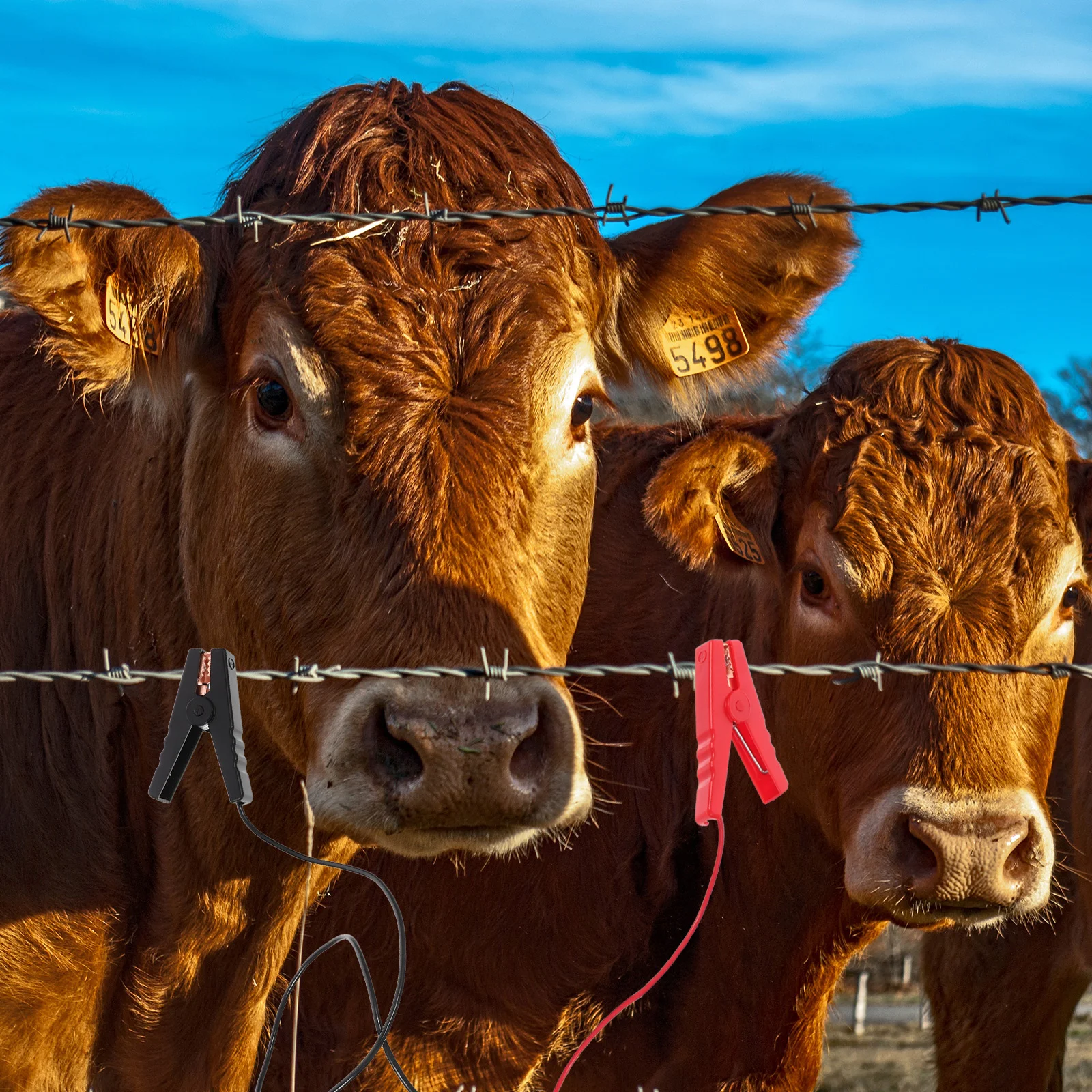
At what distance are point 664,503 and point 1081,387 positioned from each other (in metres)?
20.9

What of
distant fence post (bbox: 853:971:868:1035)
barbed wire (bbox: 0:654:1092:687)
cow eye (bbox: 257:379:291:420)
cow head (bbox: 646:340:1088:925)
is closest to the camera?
barbed wire (bbox: 0:654:1092:687)

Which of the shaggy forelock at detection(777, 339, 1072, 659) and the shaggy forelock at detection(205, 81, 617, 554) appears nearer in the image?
the shaggy forelock at detection(205, 81, 617, 554)

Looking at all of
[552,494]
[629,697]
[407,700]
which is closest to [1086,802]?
[629,697]

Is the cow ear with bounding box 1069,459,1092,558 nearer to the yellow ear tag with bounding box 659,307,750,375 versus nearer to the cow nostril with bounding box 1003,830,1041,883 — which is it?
the cow nostril with bounding box 1003,830,1041,883

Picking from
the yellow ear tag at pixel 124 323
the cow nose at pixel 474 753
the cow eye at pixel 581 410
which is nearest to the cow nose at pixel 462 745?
the cow nose at pixel 474 753

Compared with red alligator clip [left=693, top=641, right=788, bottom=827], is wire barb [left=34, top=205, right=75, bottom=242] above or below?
above

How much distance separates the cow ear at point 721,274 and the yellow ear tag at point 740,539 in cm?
67

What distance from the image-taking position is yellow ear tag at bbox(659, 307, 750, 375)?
3.85 metres

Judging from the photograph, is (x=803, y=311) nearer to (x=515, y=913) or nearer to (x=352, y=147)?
(x=352, y=147)

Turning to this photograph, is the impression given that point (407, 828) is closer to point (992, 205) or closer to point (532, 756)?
point (532, 756)

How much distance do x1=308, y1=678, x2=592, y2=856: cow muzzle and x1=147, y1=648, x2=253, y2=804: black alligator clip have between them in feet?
0.72

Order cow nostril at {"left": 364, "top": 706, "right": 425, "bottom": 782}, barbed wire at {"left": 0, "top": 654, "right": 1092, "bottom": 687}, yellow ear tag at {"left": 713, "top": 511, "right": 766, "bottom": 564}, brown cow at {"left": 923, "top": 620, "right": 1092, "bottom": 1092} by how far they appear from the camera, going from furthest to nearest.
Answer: brown cow at {"left": 923, "top": 620, "right": 1092, "bottom": 1092} < yellow ear tag at {"left": 713, "top": 511, "right": 766, "bottom": 564} < cow nostril at {"left": 364, "top": 706, "right": 425, "bottom": 782} < barbed wire at {"left": 0, "top": 654, "right": 1092, "bottom": 687}

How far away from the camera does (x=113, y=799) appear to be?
331 centimetres

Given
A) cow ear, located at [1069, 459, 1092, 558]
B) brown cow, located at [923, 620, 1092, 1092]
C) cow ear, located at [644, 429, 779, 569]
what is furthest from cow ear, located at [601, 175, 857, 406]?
brown cow, located at [923, 620, 1092, 1092]
